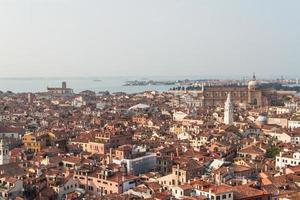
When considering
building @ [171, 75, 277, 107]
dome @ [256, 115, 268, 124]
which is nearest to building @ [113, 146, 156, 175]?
dome @ [256, 115, 268, 124]

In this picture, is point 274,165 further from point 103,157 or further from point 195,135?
point 195,135

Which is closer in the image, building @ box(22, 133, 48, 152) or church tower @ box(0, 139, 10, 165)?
church tower @ box(0, 139, 10, 165)

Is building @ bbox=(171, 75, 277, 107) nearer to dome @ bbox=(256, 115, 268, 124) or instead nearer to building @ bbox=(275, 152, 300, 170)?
dome @ bbox=(256, 115, 268, 124)

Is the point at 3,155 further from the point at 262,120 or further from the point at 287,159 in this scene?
the point at 262,120

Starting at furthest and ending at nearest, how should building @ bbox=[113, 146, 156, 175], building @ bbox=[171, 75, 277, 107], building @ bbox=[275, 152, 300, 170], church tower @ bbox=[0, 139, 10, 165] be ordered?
building @ bbox=[171, 75, 277, 107], building @ bbox=[275, 152, 300, 170], building @ bbox=[113, 146, 156, 175], church tower @ bbox=[0, 139, 10, 165]

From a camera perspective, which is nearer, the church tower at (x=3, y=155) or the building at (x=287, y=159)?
the church tower at (x=3, y=155)

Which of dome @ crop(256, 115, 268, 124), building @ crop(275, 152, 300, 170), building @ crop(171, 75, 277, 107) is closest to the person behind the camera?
building @ crop(275, 152, 300, 170)

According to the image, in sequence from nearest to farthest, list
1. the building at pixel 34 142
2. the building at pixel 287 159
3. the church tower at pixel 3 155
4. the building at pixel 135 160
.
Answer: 1. the church tower at pixel 3 155
2. the building at pixel 135 160
3. the building at pixel 287 159
4. the building at pixel 34 142

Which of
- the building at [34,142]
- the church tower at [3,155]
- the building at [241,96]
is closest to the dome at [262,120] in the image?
the building at [34,142]

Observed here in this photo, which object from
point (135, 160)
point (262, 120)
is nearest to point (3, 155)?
point (135, 160)

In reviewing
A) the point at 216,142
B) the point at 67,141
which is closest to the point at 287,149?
the point at 216,142

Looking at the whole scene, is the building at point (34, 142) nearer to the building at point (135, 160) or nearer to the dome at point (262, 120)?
the building at point (135, 160)

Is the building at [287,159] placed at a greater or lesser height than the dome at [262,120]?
greater
